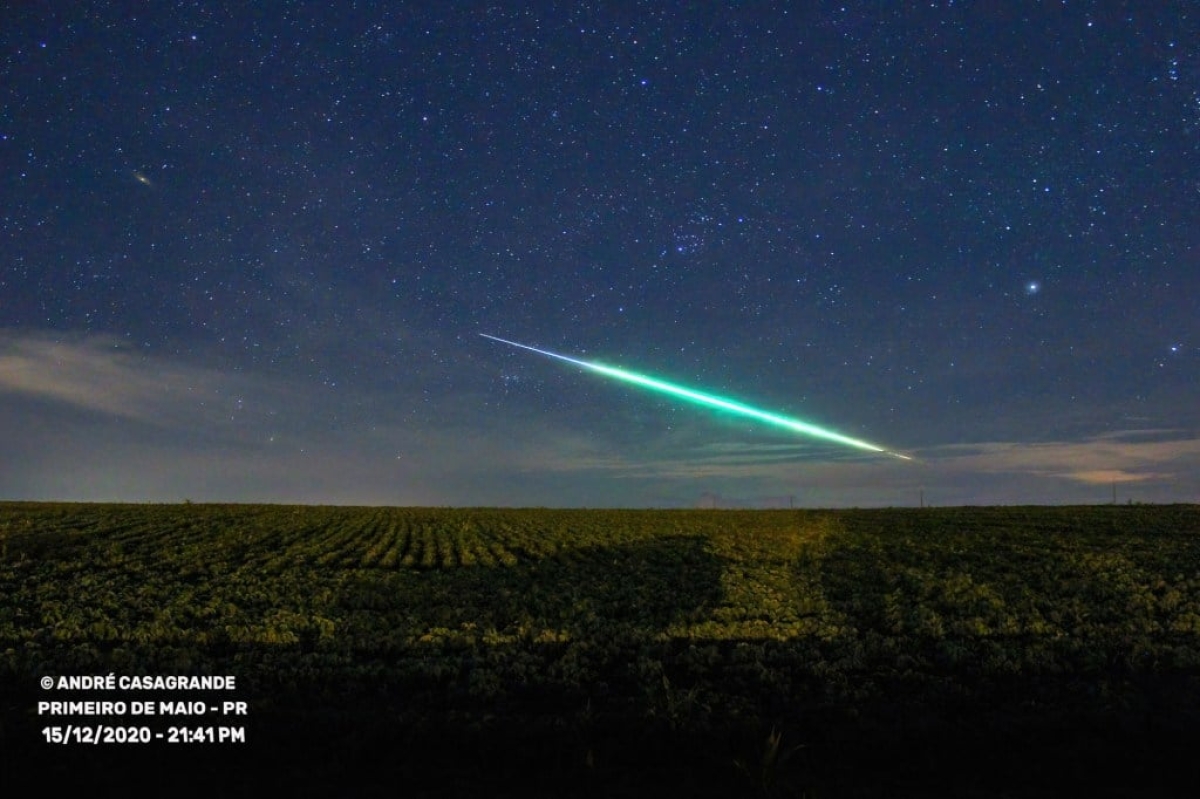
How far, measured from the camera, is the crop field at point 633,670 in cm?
887

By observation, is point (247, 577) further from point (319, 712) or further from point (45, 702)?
point (319, 712)

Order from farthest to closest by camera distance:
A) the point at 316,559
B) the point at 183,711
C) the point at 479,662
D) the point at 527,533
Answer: the point at 527,533 < the point at 316,559 < the point at 479,662 < the point at 183,711

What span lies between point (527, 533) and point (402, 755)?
3908 centimetres

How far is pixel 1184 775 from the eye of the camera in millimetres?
8969

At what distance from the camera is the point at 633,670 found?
1363 centimetres

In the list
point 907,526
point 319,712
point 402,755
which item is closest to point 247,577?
point 319,712

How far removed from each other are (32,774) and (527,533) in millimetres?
40033

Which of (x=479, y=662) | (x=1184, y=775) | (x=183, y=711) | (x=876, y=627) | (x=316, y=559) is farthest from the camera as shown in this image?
(x=316, y=559)

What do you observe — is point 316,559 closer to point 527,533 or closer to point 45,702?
point 527,533

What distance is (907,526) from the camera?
167 feet

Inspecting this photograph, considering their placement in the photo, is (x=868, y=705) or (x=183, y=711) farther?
(x=868, y=705)

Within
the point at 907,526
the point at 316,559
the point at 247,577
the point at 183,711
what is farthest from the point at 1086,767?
the point at 907,526

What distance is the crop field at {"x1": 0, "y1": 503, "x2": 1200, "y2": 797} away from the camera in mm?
8867

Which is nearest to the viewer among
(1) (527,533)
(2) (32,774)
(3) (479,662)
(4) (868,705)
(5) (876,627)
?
(2) (32,774)
